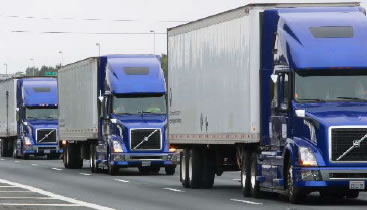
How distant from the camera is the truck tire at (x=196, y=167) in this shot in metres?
31.6

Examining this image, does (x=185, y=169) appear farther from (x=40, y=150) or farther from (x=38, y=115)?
(x=40, y=150)

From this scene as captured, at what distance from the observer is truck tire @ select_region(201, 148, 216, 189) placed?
1243 inches

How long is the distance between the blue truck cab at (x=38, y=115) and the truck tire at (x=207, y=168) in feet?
96.9

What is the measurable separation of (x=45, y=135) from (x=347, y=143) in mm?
39508

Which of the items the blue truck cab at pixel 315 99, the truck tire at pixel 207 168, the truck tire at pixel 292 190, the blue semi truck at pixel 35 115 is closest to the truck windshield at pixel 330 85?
the blue truck cab at pixel 315 99

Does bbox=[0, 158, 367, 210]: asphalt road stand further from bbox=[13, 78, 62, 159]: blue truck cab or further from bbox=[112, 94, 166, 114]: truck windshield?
bbox=[13, 78, 62, 159]: blue truck cab

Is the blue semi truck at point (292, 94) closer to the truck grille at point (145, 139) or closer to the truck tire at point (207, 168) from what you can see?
the truck tire at point (207, 168)

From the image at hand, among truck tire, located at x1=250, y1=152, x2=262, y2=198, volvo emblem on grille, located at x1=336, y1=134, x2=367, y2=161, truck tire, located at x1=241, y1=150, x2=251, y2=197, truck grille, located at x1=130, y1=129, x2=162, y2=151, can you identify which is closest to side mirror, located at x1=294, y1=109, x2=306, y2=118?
volvo emblem on grille, located at x1=336, y1=134, x2=367, y2=161

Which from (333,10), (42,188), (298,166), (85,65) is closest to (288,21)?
(333,10)

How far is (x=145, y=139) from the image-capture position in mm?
41062

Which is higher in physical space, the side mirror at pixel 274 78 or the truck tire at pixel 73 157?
the side mirror at pixel 274 78

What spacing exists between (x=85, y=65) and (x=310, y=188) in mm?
22859

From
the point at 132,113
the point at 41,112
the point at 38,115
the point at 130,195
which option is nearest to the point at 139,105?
the point at 132,113

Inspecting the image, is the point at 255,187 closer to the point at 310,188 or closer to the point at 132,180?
the point at 310,188
